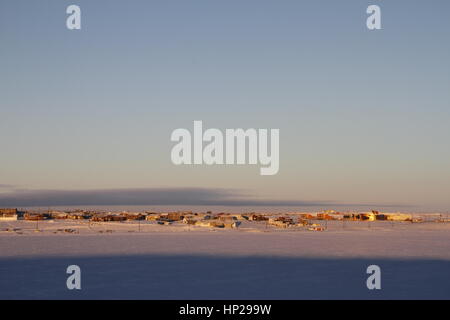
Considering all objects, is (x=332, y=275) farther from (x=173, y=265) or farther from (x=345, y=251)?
(x=345, y=251)

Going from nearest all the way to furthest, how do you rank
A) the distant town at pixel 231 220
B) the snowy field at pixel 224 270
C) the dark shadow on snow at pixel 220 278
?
the dark shadow on snow at pixel 220 278 < the snowy field at pixel 224 270 < the distant town at pixel 231 220

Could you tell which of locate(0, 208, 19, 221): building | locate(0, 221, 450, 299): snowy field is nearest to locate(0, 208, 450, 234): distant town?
locate(0, 208, 19, 221): building

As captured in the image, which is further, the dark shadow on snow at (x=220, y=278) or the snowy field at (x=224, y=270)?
the snowy field at (x=224, y=270)

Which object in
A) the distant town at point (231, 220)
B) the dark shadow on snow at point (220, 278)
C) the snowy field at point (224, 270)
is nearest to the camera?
the dark shadow on snow at point (220, 278)

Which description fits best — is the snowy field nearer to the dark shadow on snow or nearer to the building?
the dark shadow on snow

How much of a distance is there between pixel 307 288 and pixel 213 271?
4450 mm

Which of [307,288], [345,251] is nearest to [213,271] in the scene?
[307,288]

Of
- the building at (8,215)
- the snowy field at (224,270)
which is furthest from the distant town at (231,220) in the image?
the snowy field at (224,270)

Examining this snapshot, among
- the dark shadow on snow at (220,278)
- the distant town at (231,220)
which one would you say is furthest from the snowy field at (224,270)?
the distant town at (231,220)

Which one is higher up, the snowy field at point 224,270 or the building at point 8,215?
the snowy field at point 224,270

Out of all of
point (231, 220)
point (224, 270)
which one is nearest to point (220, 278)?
point (224, 270)

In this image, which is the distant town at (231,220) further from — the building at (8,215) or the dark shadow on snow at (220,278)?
the dark shadow on snow at (220,278)
